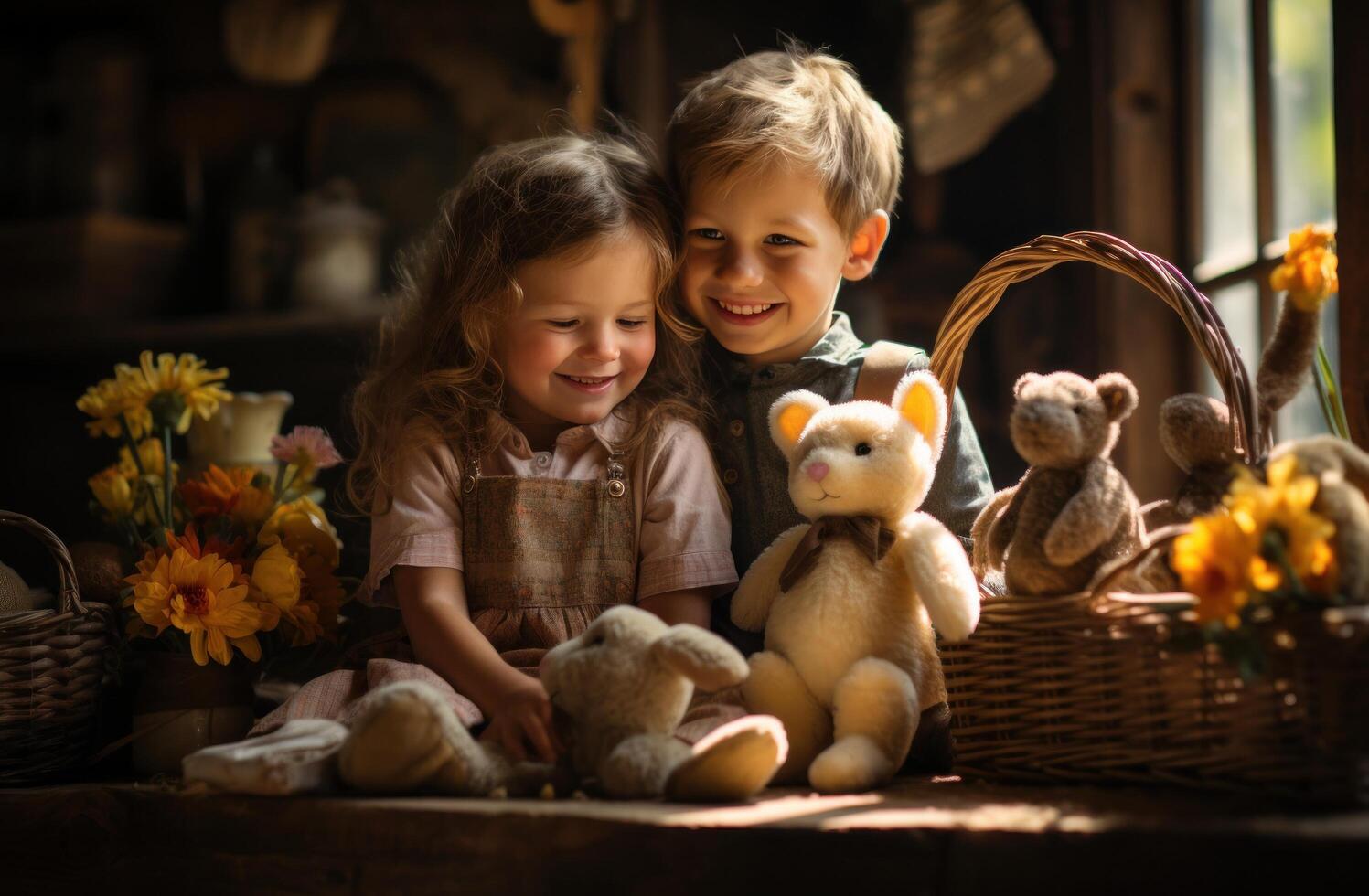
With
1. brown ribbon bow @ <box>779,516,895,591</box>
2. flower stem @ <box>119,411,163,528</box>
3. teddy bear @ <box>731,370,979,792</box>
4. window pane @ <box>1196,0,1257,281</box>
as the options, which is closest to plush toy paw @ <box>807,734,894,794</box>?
teddy bear @ <box>731,370,979,792</box>

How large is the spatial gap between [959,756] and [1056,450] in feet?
0.80

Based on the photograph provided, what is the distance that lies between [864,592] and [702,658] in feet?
0.57

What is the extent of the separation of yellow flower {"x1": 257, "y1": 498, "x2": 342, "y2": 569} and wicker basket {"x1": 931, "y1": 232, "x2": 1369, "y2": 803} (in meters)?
0.62

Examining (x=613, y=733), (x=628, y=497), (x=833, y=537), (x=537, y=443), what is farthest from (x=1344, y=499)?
(x=537, y=443)

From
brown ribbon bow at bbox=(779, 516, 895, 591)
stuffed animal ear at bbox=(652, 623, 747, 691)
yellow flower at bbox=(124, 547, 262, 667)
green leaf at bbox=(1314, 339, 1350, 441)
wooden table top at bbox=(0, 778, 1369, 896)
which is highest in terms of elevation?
green leaf at bbox=(1314, 339, 1350, 441)

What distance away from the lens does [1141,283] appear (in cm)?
102

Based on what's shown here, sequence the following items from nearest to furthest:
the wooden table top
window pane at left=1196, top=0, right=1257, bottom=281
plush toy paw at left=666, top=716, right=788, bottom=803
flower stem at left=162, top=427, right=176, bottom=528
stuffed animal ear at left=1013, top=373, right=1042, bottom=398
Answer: the wooden table top < plush toy paw at left=666, top=716, right=788, bottom=803 < stuffed animal ear at left=1013, top=373, right=1042, bottom=398 < flower stem at left=162, top=427, right=176, bottom=528 < window pane at left=1196, top=0, right=1257, bottom=281

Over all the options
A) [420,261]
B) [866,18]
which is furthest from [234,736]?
[866,18]

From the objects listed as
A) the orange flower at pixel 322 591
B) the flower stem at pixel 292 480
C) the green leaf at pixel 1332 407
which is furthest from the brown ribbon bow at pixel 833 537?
the flower stem at pixel 292 480

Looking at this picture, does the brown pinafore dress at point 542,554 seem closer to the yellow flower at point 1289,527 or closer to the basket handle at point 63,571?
the basket handle at point 63,571

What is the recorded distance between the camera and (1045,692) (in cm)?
89

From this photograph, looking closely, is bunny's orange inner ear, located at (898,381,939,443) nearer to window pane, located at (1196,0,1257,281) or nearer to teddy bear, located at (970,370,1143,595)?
teddy bear, located at (970,370,1143,595)

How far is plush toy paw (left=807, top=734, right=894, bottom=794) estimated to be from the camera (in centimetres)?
89

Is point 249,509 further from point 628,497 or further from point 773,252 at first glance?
point 773,252
